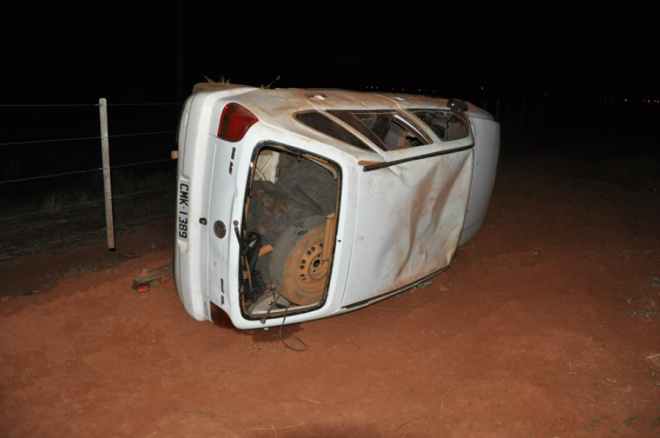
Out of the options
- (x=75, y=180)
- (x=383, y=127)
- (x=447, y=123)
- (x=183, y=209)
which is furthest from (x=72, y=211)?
(x=447, y=123)

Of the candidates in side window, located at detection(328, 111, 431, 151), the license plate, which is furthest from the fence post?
side window, located at detection(328, 111, 431, 151)

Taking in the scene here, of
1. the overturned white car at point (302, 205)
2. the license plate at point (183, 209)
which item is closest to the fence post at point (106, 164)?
the overturned white car at point (302, 205)

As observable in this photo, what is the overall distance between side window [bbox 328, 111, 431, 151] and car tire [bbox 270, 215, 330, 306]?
2.62 feet

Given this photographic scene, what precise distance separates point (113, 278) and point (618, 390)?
4554 millimetres

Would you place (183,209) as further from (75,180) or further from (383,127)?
(75,180)

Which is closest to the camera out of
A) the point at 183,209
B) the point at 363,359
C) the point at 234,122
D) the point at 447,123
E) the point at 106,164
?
the point at 234,122

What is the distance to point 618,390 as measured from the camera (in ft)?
12.9

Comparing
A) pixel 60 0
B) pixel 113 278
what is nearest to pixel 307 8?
pixel 60 0

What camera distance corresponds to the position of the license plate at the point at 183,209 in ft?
13.2

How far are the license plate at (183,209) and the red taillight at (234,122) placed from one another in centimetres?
52

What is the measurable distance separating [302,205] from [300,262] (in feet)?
2.01

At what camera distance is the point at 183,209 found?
4.06 m

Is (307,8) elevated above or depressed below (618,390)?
above

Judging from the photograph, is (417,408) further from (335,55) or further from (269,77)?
(335,55)
